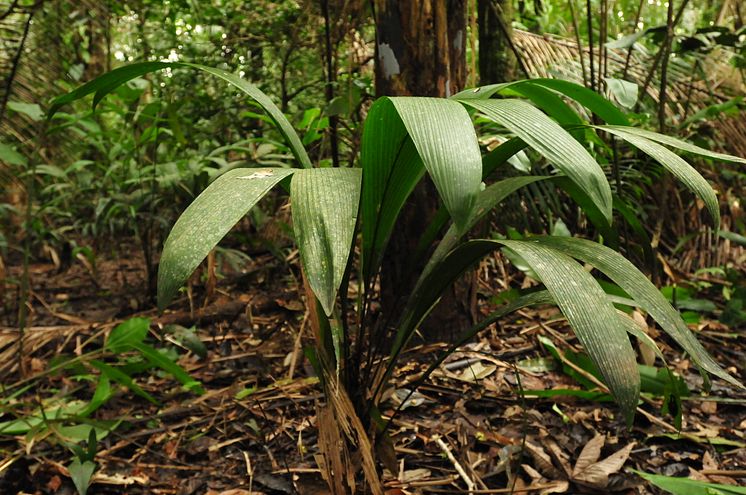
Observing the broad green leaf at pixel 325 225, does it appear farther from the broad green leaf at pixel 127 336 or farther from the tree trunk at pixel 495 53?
the tree trunk at pixel 495 53

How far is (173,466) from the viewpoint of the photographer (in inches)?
45.8

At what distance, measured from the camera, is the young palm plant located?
61 cm

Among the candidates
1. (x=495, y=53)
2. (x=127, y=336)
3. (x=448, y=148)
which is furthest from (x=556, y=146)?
(x=495, y=53)

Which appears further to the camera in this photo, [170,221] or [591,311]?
[170,221]

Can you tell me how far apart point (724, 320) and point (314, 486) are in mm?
1248

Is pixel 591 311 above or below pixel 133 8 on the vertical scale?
below

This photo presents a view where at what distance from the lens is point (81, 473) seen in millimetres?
1060

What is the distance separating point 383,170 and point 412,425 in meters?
0.59

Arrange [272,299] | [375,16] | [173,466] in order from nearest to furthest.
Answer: [173,466], [375,16], [272,299]

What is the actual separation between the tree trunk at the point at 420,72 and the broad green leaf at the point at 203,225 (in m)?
0.78

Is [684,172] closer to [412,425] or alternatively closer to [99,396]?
[412,425]

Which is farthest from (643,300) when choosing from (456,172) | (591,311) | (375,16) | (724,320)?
(724,320)

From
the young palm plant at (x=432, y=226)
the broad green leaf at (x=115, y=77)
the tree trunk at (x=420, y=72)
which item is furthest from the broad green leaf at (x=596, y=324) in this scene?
the tree trunk at (x=420, y=72)

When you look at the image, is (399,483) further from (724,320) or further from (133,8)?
(133,8)
